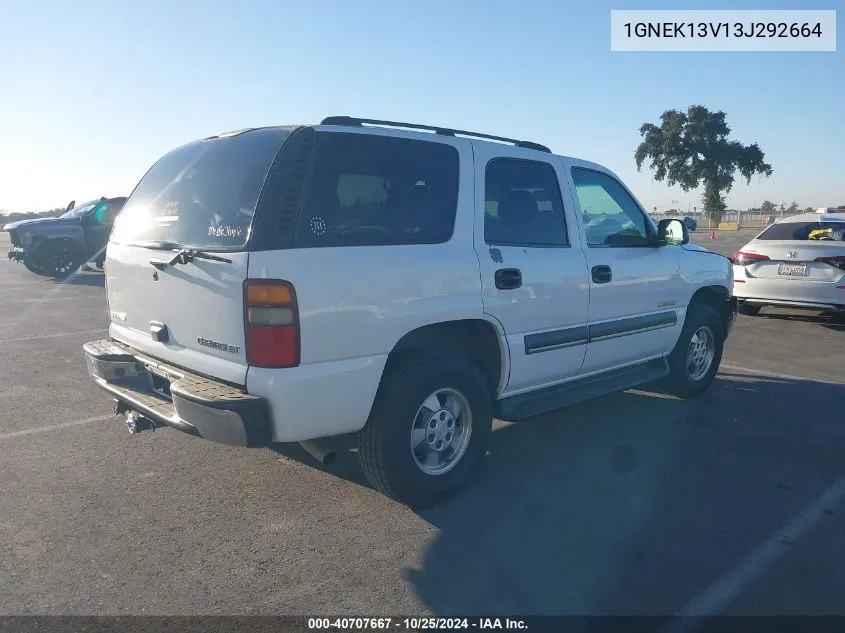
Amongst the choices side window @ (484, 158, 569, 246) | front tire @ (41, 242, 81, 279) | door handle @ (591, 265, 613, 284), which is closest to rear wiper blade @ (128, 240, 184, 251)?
side window @ (484, 158, 569, 246)

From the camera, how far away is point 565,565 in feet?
11.0

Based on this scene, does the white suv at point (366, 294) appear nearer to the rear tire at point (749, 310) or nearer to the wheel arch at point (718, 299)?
the wheel arch at point (718, 299)

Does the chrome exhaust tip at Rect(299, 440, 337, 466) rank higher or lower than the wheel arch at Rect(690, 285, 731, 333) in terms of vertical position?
lower

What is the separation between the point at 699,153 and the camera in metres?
57.9

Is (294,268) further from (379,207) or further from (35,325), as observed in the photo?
(35,325)

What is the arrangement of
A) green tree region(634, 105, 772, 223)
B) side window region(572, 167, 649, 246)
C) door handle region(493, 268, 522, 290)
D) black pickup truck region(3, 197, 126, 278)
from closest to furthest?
door handle region(493, 268, 522, 290), side window region(572, 167, 649, 246), black pickup truck region(3, 197, 126, 278), green tree region(634, 105, 772, 223)

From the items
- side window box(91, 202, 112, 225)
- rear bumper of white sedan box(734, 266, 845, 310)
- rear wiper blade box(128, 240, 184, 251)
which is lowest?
rear bumper of white sedan box(734, 266, 845, 310)

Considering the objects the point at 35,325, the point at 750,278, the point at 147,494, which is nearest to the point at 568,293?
the point at 147,494

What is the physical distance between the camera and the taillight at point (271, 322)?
3232 mm

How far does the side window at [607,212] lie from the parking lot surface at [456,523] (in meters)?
1.44

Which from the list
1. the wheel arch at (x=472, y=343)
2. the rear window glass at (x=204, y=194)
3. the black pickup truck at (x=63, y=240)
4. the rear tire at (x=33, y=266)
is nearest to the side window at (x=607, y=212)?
the wheel arch at (x=472, y=343)

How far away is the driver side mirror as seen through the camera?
5484 millimetres

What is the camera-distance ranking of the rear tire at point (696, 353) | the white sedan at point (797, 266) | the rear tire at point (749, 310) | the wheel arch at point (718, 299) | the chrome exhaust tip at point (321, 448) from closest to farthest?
the chrome exhaust tip at point (321, 448) < the rear tire at point (696, 353) < the wheel arch at point (718, 299) < the white sedan at point (797, 266) < the rear tire at point (749, 310)

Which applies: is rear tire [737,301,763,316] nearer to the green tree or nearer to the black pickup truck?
the black pickup truck
